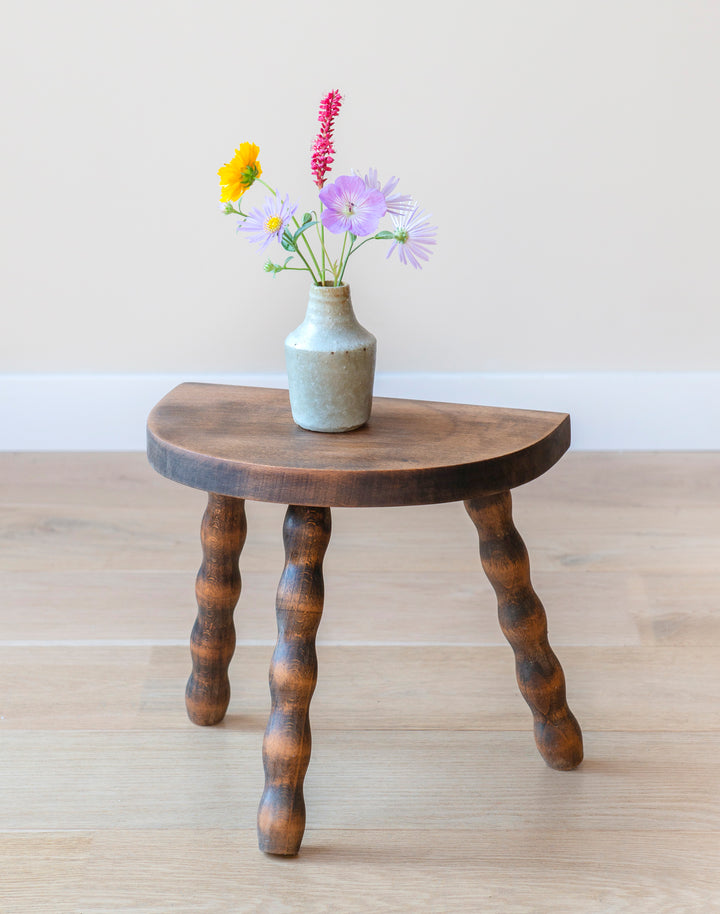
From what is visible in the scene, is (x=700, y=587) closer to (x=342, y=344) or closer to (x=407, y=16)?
(x=342, y=344)

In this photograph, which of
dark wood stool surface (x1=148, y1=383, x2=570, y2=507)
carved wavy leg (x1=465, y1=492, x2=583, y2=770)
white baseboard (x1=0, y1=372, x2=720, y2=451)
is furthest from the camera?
white baseboard (x1=0, y1=372, x2=720, y2=451)

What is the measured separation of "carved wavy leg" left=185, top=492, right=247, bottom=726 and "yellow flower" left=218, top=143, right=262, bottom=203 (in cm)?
34

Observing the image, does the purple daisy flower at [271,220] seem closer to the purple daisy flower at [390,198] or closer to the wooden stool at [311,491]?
the purple daisy flower at [390,198]

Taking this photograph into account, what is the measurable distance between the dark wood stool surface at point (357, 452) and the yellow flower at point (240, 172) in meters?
0.24

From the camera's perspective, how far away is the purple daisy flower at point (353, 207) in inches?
36.0

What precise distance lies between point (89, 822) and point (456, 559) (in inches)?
31.8

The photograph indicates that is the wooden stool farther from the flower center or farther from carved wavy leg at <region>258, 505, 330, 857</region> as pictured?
the flower center

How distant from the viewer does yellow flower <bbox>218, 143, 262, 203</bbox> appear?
934 mm

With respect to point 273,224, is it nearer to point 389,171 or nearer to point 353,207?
point 353,207

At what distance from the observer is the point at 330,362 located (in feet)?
3.20

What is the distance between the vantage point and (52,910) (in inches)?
36.4

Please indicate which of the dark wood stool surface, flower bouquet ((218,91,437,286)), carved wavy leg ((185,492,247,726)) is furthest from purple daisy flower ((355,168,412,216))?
carved wavy leg ((185,492,247,726))

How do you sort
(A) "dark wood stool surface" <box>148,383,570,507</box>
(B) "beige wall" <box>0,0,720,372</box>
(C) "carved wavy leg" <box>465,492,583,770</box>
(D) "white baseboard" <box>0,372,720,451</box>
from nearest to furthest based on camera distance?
1. (A) "dark wood stool surface" <box>148,383,570,507</box>
2. (C) "carved wavy leg" <box>465,492,583,770</box>
3. (B) "beige wall" <box>0,0,720,372</box>
4. (D) "white baseboard" <box>0,372,720,451</box>

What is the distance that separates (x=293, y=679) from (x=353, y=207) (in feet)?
1.49
